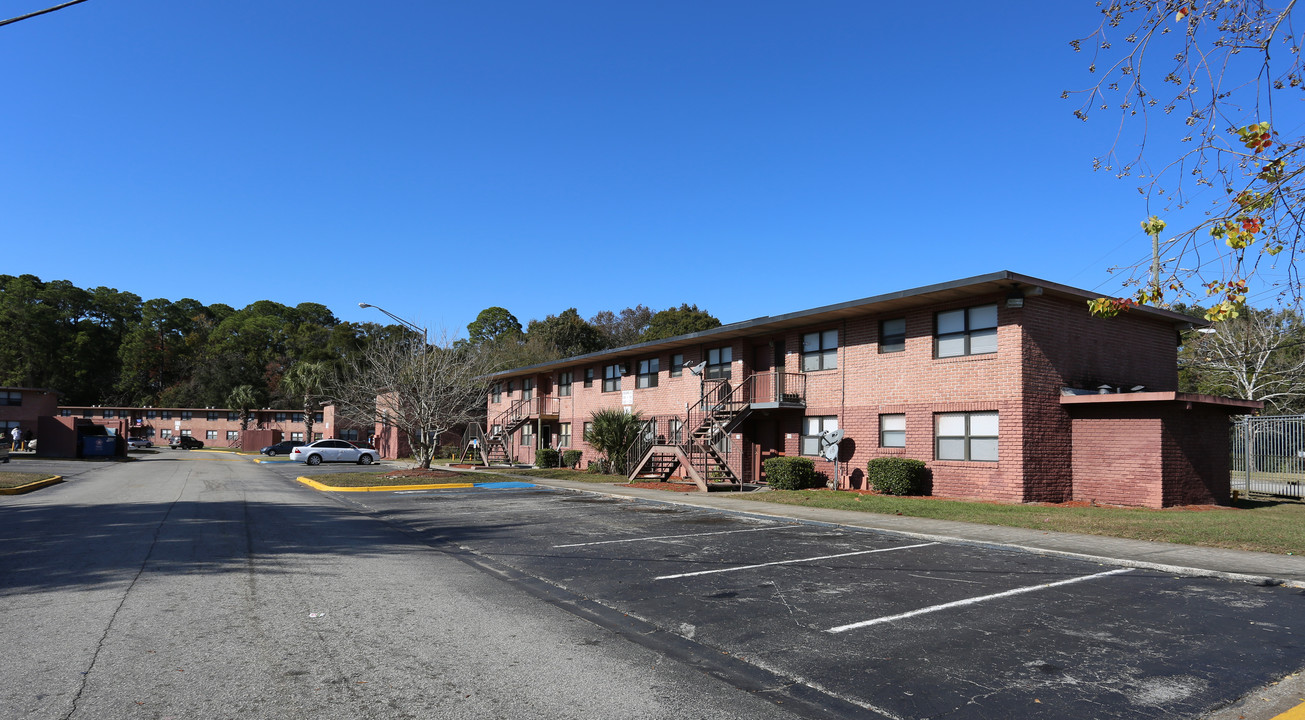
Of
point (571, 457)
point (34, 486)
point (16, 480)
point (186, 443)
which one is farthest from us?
point (186, 443)

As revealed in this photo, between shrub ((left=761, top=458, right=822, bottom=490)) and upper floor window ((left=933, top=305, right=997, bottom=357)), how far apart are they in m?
5.23

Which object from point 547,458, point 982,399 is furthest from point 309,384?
point 982,399

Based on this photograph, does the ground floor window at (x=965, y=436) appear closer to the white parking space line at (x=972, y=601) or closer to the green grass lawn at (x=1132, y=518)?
the green grass lawn at (x=1132, y=518)

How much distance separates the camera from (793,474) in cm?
2262

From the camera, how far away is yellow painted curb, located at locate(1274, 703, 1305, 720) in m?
4.80

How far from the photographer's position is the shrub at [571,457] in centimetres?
3653

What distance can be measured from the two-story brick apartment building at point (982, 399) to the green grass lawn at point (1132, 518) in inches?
51.2

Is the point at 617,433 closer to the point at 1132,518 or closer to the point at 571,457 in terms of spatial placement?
the point at 571,457

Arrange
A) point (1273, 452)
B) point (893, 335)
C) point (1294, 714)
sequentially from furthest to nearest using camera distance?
point (893, 335), point (1273, 452), point (1294, 714)

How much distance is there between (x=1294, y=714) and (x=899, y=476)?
1536 centimetres

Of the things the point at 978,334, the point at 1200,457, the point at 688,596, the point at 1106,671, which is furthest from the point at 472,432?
the point at 1106,671

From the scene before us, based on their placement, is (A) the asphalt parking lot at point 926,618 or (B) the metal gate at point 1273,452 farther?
(B) the metal gate at point 1273,452

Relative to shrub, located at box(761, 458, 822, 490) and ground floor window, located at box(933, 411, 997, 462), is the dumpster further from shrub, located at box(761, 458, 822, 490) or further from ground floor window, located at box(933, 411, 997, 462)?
ground floor window, located at box(933, 411, 997, 462)

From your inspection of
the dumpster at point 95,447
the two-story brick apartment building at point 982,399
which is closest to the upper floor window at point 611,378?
the two-story brick apartment building at point 982,399
